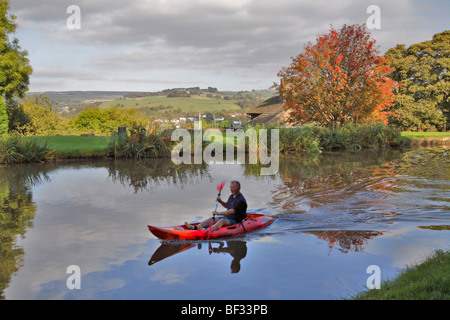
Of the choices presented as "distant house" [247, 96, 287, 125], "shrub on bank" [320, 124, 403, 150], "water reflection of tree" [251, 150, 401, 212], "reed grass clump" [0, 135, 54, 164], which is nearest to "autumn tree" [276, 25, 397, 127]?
"shrub on bank" [320, 124, 403, 150]

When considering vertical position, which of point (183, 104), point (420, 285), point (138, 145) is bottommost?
point (420, 285)

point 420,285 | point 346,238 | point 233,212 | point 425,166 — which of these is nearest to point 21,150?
point 233,212

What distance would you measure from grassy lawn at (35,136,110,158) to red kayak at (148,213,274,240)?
14808mm

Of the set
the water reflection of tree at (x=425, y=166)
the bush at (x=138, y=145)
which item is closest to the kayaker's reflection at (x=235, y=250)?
the water reflection of tree at (x=425, y=166)

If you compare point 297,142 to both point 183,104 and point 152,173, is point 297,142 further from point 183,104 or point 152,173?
point 183,104

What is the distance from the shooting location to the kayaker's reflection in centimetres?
752

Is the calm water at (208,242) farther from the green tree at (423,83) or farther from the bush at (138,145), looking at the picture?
the green tree at (423,83)

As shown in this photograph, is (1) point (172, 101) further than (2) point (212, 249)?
Yes

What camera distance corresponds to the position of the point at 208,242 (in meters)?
8.61

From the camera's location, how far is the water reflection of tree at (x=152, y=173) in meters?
15.5

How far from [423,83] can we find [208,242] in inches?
1637

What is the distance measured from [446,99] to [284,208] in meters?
39.3

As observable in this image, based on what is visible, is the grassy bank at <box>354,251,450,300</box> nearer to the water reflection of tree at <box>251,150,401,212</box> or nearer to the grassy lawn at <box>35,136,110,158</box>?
the water reflection of tree at <box>251,150,401,212</box>

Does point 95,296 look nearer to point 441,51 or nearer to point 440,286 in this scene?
point 440,286
